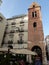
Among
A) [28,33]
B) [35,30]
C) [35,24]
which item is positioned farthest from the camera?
[35,24]

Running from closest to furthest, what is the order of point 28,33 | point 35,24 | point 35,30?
point 35,30 → point 28,33 → point 35,24

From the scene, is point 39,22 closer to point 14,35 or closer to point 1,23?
point 14,35

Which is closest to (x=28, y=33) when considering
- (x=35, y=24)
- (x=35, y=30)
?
(x=35, y=30)

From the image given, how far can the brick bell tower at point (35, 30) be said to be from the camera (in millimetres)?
28125

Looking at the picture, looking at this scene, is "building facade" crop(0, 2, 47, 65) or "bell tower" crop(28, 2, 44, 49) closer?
"building facade" crop(0, 2, 47, 65)

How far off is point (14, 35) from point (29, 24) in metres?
4.28

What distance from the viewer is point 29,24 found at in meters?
30.1

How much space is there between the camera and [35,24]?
3009 cm

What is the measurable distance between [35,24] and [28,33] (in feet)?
8.43

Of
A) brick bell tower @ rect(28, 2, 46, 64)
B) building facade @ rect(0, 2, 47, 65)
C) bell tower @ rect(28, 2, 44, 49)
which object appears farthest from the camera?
bell tower @ rect(28, 2, 44, 49)

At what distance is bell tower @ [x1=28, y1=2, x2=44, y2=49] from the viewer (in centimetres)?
2852

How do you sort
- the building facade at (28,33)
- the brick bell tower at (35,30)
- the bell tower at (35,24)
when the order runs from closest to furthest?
the brick bell tower at (35,30), the building facade at (28,33), the bell tower at (35,24)

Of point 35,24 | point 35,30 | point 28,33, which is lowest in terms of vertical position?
point 28,33

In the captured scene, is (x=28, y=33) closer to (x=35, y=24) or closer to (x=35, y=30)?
(x=35, y=30)
